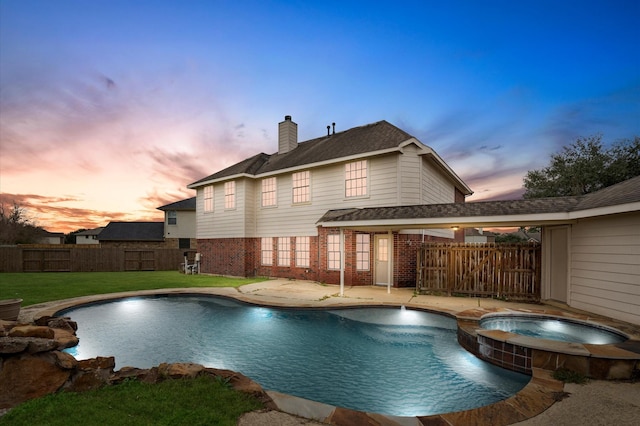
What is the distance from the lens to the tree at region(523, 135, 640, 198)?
23125mm

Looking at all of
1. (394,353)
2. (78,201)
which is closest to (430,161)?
(394,353)

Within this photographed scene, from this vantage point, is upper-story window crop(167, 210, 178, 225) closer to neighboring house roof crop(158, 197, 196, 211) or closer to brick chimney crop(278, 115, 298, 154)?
neighboring house roof crop(158, 197, 196, 211)

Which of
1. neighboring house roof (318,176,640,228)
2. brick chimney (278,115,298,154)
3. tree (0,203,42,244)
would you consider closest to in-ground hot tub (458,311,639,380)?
neighboring house roof (318,176,640,228)

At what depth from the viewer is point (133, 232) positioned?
110 ft

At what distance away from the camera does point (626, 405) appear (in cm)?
349

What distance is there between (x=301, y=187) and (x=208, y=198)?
24.3ft

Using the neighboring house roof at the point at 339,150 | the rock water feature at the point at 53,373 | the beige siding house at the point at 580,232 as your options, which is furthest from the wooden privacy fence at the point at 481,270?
the rock water feature at the point at 53,373

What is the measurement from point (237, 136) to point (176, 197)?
642 inches

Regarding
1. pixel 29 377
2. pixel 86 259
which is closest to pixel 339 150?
pixel 29 377

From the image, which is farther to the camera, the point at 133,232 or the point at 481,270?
the point at 133,232

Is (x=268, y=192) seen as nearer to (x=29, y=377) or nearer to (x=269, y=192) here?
(x=269, y=192)

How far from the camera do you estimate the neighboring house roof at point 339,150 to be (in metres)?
13.2

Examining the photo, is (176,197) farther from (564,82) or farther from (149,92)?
(564,82)

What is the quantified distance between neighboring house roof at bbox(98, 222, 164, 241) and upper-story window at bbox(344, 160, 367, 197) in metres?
26.9
